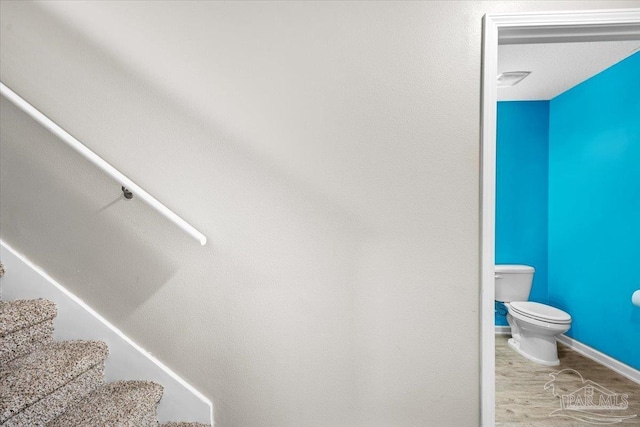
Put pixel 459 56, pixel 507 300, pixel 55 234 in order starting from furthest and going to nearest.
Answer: pixel 507 300
pixel 55 234
pixel 459 56

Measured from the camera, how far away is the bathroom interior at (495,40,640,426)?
61.2 inches

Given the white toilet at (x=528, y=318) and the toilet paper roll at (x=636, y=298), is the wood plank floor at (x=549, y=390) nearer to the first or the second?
the white toilet at (x=528, y=318)

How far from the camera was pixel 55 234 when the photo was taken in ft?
4.24

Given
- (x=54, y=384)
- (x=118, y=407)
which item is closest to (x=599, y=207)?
(x=118, y=407)

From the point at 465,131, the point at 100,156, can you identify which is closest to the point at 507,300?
the point at 465,131

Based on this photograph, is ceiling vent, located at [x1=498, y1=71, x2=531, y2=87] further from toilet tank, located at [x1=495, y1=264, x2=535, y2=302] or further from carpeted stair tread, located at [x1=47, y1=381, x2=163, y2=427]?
carpeted stair tread, located at [x1=47, y1=381, x2=163, y2=427]

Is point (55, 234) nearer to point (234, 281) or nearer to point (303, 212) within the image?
point (234, 281)

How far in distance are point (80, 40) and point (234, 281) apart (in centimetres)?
125

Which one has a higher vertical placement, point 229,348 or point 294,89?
point 294,89

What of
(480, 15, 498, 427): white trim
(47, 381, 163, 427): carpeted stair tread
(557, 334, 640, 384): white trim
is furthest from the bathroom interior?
(47, 381, 163, 427): carpeted stair tread

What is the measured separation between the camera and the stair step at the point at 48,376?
0.87m

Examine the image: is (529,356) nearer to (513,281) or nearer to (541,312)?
(541,312)

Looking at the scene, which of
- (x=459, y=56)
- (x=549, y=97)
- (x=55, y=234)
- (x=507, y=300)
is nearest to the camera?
(x=459, y=56)

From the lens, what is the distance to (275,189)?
4.05ft
